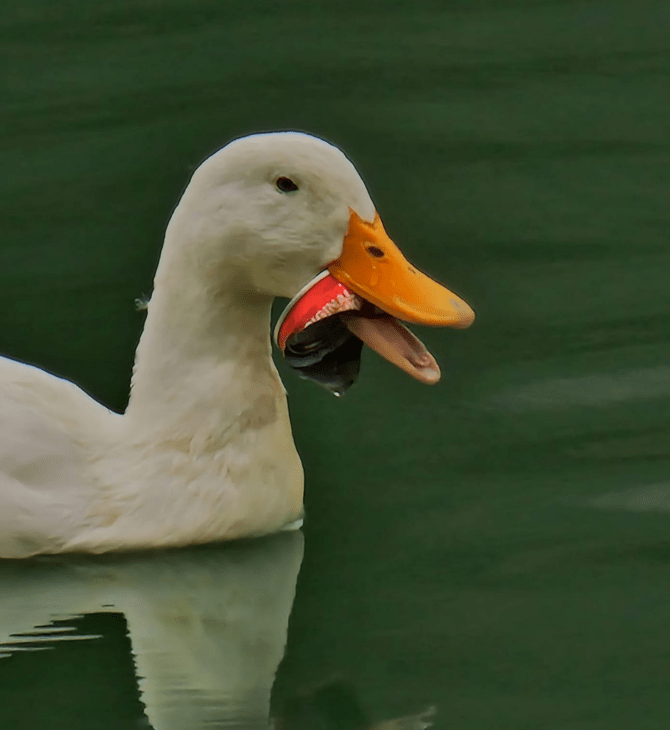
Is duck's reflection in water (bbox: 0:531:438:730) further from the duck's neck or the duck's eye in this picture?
the duck's eye

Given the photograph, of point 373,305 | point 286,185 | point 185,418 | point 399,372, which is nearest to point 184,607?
point 185,418

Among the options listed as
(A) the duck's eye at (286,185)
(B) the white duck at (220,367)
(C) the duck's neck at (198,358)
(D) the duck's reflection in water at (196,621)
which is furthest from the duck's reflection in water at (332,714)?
(A) the duck's eye at (286,185)

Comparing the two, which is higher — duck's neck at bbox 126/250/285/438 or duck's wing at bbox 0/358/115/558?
duck's neck at bbox 126/250/285/438

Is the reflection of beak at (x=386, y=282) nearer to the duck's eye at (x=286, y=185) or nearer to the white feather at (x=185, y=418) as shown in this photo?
the white feather at (x=185, y=418)

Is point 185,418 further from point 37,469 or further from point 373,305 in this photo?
point 373,305

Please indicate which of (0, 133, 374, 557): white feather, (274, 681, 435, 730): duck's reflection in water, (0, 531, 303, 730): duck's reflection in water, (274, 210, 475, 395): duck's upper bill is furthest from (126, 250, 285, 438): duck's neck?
(274, 681, 435, 730): duck's reflection in water

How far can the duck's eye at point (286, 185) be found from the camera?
4.93 metres

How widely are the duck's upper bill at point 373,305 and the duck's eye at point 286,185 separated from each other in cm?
17

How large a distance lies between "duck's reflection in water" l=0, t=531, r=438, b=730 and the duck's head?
0.72 metres

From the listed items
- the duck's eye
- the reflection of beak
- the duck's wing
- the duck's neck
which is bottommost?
the duck's wing

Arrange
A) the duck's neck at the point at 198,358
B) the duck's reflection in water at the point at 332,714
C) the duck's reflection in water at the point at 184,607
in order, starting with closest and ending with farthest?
the duck's reflection in water at the point at 332,714, the duck's reflection in water at the point at 184,607, the duck's neck at the point at 198,358

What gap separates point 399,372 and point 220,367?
123cm

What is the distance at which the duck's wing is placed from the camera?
17.0ft

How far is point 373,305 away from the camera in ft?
16.9
